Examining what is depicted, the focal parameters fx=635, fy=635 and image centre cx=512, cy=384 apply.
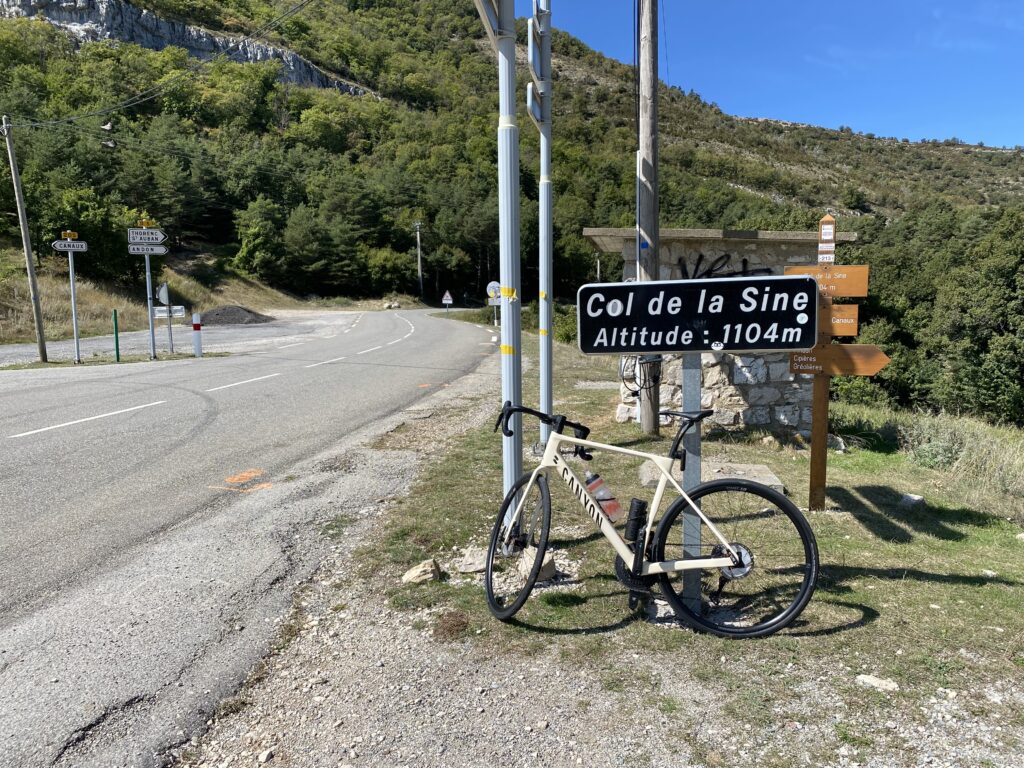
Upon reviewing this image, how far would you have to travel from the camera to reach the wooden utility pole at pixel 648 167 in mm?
7027

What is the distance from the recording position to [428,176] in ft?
303

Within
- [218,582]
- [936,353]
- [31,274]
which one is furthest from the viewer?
[936,353]

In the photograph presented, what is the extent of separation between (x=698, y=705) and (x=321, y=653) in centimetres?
165

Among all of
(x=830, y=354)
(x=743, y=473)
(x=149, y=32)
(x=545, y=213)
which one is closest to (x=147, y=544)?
(x=545, y=213)

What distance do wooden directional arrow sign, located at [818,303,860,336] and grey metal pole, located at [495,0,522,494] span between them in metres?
2.60

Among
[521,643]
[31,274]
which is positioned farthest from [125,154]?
[521,643]

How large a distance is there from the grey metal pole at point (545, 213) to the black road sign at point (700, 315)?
7.90 feet

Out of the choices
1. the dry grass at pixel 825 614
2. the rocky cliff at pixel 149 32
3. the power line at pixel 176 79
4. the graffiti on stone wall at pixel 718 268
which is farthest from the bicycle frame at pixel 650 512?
the rocky cliff at pixel 149 32

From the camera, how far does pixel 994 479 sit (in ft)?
19.0

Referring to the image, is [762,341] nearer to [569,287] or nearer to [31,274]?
[31,274]

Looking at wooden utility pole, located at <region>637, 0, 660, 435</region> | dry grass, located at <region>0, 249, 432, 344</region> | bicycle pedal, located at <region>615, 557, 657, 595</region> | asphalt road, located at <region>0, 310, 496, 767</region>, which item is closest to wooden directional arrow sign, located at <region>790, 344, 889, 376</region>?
wooden utility pole, located at <region>637, 0, 660, 435</region>

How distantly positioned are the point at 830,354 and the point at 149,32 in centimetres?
14369

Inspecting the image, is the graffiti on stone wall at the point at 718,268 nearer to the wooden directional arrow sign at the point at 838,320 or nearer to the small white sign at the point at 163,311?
the wooden directional arrow sign at the point at 838,320

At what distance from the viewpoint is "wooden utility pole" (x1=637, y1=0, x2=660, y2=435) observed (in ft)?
23.1
